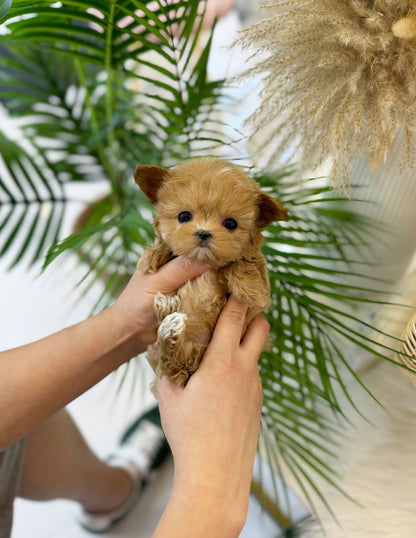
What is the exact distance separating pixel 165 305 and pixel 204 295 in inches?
2.7

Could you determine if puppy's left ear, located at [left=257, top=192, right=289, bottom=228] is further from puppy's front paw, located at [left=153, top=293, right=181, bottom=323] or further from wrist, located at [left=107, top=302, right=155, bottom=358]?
wrist, located at [left=107, top=302, right=155, bottom=358]

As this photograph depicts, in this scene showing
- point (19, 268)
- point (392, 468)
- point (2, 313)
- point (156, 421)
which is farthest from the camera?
point (19, 268)

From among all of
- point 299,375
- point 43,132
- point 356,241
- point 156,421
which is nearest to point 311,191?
point 356,241

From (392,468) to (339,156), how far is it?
0.80 m

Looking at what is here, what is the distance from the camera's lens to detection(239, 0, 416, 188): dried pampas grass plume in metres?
0.64

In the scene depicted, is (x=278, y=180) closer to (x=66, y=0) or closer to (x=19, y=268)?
(x=66, y=0)

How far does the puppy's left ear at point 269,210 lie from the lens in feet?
2.14

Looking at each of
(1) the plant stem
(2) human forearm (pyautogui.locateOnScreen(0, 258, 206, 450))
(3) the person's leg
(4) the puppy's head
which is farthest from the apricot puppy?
(3) the person's leg

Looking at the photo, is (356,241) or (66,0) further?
(356,241)

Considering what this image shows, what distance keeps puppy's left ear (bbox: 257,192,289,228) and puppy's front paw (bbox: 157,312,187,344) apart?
0.65 ft

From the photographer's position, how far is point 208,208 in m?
0.63

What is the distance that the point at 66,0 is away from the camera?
2.38 feet

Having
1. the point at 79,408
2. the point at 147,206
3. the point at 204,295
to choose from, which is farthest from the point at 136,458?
the point at 204,295

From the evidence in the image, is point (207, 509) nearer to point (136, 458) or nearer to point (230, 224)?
point (230, 224)
